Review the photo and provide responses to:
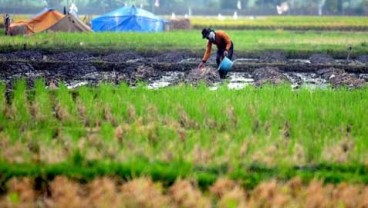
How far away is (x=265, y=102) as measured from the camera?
7344mm

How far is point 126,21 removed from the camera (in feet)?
83.7

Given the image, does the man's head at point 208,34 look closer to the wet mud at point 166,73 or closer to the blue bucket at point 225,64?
the blue bucket at point 225,64

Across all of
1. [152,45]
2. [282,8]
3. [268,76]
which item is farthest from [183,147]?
[282,8]

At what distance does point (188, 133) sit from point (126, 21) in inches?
798

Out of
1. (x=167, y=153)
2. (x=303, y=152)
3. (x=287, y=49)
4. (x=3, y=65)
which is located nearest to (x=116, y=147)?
(x=167, y=153)

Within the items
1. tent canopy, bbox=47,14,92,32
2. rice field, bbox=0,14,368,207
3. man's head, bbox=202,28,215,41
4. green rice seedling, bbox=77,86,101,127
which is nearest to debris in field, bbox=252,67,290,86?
man's head, bbox=202,28,215,41

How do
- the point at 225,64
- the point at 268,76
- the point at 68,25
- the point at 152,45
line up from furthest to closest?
the point at 68,25 < the point at 152,45 < the point at 268,76 < the point at 225,64

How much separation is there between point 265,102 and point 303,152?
7.37ft

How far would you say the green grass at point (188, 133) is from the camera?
4.81m

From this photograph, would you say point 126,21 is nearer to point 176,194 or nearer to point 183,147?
point 183,147

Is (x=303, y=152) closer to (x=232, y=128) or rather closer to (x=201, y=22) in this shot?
(x=232, y=128)

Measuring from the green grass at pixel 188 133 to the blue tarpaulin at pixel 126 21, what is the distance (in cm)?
1774

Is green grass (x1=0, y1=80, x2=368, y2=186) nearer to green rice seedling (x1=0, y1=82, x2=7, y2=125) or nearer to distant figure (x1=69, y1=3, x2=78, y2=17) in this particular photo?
green rice seedling (x1=0, y1=82, x2=7, y2=125)

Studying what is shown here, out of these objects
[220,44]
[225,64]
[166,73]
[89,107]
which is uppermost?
[220,44]
